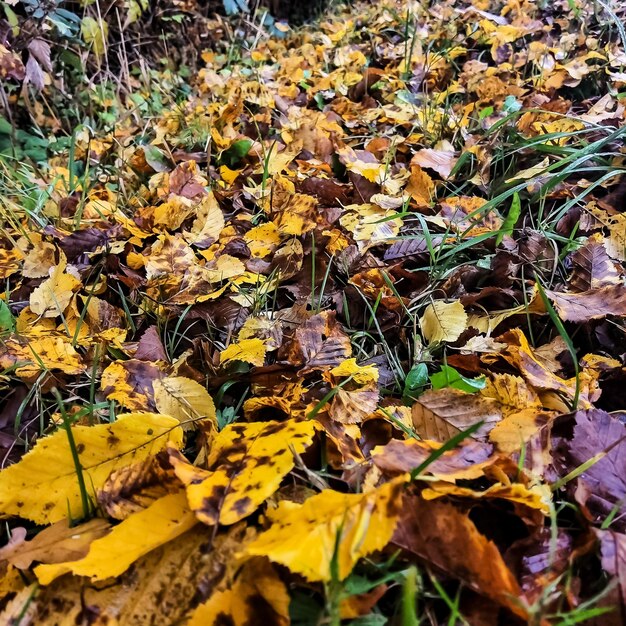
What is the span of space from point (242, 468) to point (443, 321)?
0.52 metres

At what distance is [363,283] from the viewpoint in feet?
3.65

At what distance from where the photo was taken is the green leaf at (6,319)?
103cm

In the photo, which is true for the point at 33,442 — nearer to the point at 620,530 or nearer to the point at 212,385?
the point at 212,385

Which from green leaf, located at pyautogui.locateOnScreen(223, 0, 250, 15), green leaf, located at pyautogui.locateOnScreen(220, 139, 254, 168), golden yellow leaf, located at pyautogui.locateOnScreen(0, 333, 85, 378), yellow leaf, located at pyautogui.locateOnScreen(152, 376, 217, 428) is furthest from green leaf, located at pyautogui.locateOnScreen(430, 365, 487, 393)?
green leaf, located at pyautogui.locateOnScreen(223, 0, 250, 15)

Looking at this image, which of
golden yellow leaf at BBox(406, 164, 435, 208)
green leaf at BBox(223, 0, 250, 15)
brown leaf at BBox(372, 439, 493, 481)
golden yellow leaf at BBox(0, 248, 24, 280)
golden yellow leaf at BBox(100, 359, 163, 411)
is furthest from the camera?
green leaf at BBox(223, 0, 250, 15)

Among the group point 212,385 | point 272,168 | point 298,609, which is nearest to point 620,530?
point 298,609

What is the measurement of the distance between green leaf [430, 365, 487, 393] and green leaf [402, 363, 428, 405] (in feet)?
0.11

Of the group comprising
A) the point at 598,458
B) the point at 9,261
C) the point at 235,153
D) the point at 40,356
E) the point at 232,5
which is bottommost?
the point at 598,458

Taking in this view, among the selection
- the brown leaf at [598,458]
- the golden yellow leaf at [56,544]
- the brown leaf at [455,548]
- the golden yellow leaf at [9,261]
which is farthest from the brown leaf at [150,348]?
the brown leaf at [598,458]

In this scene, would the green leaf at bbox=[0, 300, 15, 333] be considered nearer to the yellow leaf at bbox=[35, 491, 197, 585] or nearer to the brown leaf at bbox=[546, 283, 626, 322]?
the yellow leaf at bbox=[35, 491, 197, 585]

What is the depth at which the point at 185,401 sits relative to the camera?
0.85 meters

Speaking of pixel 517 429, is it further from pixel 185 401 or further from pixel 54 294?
pixel 54 294

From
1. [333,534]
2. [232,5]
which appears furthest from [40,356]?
[232,5]

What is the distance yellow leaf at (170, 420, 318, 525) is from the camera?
60 centimetres
